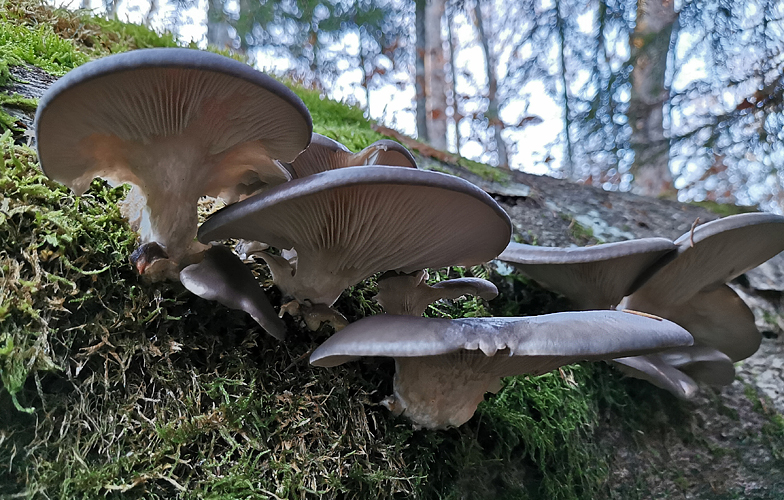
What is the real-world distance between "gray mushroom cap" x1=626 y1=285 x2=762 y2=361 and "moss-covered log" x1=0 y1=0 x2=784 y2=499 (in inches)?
20.1

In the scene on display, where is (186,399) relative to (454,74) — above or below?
below

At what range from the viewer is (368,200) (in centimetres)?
137

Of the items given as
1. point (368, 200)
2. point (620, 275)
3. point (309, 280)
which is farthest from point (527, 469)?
point (368, 200)

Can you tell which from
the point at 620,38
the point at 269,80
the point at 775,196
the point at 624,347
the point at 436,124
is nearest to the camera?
the point at 269,80

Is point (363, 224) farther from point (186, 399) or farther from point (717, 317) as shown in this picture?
point (717, 317)

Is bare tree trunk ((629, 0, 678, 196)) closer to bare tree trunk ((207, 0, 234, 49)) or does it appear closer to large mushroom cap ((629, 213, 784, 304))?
large mushroom cap ((629, 213, 784, 304))

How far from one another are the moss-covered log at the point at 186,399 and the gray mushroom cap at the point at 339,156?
0.44 metres

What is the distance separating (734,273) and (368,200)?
2002mm

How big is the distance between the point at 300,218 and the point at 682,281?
6.30 ft

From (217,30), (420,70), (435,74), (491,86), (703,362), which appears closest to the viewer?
(703,362)

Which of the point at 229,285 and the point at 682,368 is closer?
the point at 229,285

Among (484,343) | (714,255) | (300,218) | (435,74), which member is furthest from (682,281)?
(435,74)

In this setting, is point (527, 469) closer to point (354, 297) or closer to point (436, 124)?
point (354, 297)

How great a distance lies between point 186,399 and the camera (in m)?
1.44
